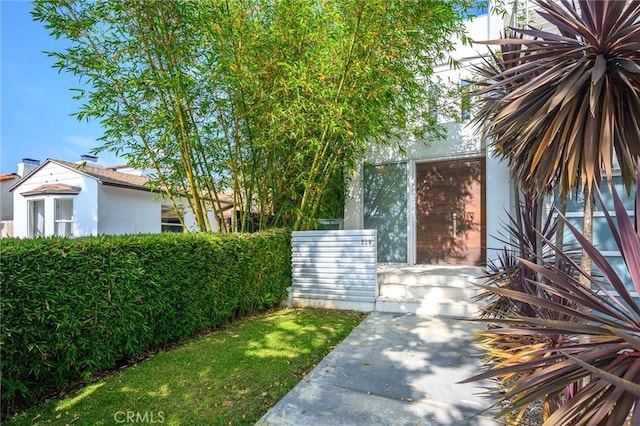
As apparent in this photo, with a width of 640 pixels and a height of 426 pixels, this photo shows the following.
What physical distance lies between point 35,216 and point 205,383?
1166cm

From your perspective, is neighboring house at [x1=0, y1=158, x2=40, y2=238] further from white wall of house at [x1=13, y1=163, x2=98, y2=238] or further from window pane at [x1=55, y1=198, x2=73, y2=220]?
window pane at [x1=55, y1=198, x2=73, y2=220]

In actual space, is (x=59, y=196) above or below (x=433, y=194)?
above

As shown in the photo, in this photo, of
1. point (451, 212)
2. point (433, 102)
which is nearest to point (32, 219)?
point (433, 102)

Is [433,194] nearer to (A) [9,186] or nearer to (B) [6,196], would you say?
(A) [9,186]

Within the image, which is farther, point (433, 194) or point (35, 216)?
point (35, 216)

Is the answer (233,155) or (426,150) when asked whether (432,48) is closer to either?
(426,150)

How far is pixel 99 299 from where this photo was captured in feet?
9.52

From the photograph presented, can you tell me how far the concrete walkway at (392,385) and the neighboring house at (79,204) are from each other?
7641 millimetres

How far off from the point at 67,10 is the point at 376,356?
519 centimetres

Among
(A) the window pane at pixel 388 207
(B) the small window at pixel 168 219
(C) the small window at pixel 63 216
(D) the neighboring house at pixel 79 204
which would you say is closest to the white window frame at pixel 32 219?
(D) the neighboring house at pixel 79 204

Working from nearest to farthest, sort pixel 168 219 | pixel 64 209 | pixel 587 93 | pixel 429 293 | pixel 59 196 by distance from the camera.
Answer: pixel 587 93 < pixel 429 293 < pixel 59 196 < pixel 64 209 < pixel 168 219

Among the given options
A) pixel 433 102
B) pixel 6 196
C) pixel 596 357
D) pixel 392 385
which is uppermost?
pixel 433 102

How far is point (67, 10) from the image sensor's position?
3.61m

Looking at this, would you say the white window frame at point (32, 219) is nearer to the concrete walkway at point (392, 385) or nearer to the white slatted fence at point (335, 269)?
the white slatted fence at point (335, 269)
